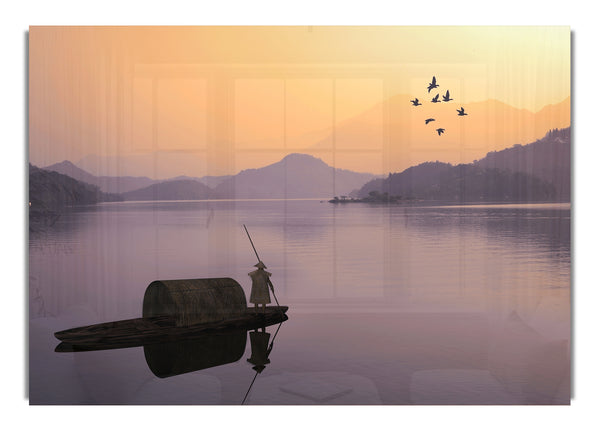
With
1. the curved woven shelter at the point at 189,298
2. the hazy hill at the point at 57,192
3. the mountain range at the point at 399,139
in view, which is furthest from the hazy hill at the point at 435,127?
the hazy hill at the point at 57,192

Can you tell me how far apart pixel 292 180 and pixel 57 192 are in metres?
2.57

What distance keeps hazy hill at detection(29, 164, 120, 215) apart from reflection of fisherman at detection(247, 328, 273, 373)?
2184 mm

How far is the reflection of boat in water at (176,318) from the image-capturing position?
20.4 ft

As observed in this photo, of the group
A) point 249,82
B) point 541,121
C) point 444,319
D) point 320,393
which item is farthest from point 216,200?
point 541,121

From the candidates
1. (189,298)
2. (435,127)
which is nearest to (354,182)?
(435,127)

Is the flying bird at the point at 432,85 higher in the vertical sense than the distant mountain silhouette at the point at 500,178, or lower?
higher

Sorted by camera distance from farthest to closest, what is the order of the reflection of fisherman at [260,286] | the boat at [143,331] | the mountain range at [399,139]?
the reflection of fisherman at [260,286]
the mountain range at [399,139]
the boat at [143,331]

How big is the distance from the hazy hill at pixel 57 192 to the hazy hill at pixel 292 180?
134cm

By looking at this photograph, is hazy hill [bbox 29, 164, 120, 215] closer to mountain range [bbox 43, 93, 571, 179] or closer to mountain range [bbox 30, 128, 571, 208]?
mountain range [bbox 30, 128, 571, 208]

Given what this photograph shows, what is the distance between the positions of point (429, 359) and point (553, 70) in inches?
137

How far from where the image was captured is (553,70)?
249 inches

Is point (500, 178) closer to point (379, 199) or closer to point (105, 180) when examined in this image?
point (379, 199)

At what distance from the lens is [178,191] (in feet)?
21.1

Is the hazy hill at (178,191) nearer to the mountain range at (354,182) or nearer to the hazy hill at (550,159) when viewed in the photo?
the mountain range at (354,182)
